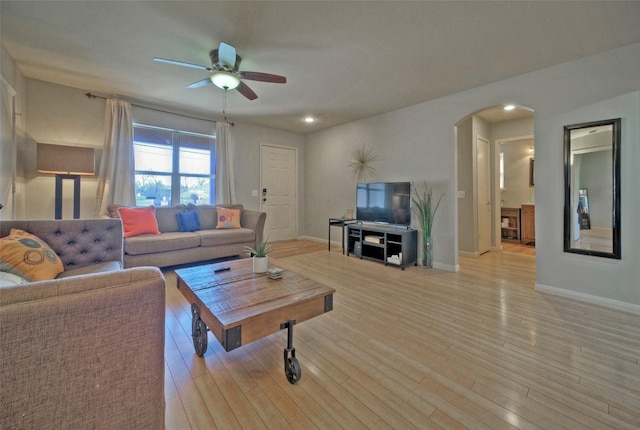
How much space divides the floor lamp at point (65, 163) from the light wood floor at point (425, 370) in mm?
2207

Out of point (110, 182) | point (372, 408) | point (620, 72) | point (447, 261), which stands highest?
point (620, 72)

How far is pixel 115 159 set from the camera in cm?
395

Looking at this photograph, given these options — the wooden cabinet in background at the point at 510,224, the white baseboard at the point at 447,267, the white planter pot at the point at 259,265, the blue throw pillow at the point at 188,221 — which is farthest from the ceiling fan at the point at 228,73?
the wooden cabinet in background at the point at 510,224

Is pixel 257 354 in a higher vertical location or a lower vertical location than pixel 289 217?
lower

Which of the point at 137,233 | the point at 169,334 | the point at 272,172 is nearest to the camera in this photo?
the point at 169,334

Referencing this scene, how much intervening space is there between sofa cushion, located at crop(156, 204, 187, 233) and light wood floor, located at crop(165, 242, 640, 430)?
1781 millimetres

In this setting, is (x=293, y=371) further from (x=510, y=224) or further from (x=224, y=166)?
(x=510, y=224)

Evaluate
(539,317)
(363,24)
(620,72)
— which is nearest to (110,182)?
(363,24)

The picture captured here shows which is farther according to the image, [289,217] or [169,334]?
[289,217]

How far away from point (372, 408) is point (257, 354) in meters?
0.84

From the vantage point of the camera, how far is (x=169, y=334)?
2051 mm

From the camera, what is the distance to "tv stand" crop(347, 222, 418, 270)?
3953mm

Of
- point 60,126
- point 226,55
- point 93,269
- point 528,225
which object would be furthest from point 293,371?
point 528,225

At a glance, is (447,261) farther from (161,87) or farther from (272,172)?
(161,87)
